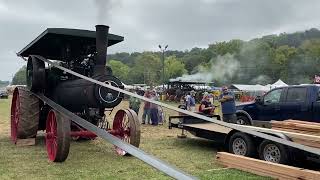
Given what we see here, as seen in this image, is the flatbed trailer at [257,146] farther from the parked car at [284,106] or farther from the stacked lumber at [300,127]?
the parked car at [284,106]

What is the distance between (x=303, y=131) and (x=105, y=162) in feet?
12.3

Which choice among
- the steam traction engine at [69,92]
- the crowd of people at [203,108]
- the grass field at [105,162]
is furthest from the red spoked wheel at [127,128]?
the crowd of people at [203,108]

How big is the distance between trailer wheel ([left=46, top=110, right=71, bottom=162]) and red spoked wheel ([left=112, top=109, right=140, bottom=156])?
1.31m

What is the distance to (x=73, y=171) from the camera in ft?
24.4

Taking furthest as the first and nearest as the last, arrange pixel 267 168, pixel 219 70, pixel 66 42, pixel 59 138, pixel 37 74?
pixel 219 70, pixel 66 42, pixel 37 74, pixel 59 138, pixel 267 168

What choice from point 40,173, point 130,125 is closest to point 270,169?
point 130,125

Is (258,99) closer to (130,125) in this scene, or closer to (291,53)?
(130,125)

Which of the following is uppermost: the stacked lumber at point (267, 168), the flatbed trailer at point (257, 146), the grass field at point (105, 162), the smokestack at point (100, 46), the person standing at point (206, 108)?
the smokestack at point (100, 46)

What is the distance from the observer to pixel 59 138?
7.71 meters

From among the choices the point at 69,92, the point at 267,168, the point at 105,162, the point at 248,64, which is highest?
the point at 248,64

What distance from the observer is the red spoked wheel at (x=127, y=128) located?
8.92 m

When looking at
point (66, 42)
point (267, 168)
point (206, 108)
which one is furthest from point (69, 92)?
point (206, 108)

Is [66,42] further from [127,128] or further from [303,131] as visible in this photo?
[303,131]

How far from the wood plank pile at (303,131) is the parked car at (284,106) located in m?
3.01
